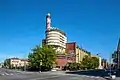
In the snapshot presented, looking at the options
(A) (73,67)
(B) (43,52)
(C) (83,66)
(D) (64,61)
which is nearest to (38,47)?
(B) (43,52)

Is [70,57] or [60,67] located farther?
[70,57]

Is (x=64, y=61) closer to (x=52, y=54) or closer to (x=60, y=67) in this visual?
(x=60, y=67)

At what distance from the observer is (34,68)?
428 ft

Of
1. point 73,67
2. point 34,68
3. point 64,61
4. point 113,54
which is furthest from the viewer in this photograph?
point 64,61

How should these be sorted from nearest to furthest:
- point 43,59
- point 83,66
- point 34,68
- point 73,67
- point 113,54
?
point 113,54 < point 43,59 < point 34,68 < point 73,67 < point 83,66

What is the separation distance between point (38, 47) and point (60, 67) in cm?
5005

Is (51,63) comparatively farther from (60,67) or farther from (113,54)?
(113,54)

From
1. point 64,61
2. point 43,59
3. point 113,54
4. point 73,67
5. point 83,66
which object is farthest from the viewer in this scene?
point 83,66

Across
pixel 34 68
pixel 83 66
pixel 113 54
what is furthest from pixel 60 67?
pixel 113 54

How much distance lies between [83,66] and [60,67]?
944 inches

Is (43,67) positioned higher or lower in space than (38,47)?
lower

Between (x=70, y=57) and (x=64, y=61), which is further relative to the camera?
(x=70, y=57)

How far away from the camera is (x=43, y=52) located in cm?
12125

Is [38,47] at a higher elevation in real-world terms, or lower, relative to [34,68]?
higher
